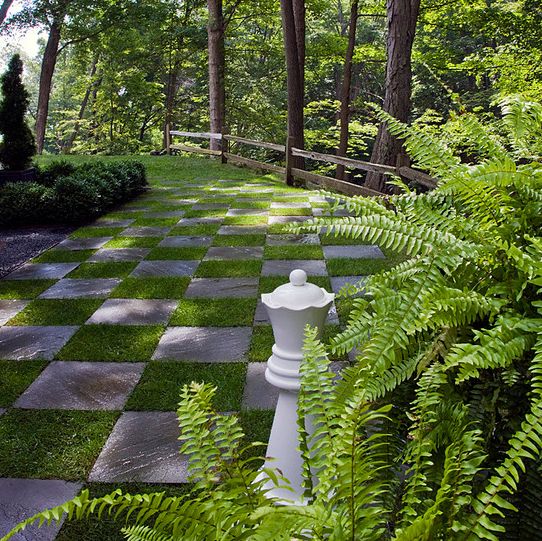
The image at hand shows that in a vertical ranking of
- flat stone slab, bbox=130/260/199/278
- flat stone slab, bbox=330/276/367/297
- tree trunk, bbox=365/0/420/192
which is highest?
tree trunk, bbox=365/0/420/192

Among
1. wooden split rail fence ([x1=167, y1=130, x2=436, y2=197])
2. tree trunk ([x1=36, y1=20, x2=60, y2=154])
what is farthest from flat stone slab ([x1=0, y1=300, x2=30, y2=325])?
tree trunk ([x1=36, y1=20, x2=60, y2=154])

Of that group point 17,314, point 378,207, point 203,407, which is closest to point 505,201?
point 378,207

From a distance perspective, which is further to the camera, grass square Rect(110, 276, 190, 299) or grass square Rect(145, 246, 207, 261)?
grass square Rect(145, 246, 207, 261)

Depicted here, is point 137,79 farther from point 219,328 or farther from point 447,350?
point 447,350

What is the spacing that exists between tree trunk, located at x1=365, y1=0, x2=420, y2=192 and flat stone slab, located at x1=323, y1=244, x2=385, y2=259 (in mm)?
2283

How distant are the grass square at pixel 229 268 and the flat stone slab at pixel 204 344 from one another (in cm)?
119

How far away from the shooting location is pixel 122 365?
321 centimetres

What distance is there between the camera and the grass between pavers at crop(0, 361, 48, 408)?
2.87m

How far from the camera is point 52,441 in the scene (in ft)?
8.09

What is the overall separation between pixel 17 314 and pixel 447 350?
3710 mm

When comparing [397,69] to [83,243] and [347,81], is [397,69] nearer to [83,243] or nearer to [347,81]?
[83,243]

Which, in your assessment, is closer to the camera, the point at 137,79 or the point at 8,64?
the point at 8,64

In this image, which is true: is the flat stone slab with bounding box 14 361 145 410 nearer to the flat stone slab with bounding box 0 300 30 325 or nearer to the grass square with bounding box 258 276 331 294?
the flat stone slab with bounding box 0 300 30 325

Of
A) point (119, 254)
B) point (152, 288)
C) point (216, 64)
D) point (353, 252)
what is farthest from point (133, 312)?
point (216, 64)
